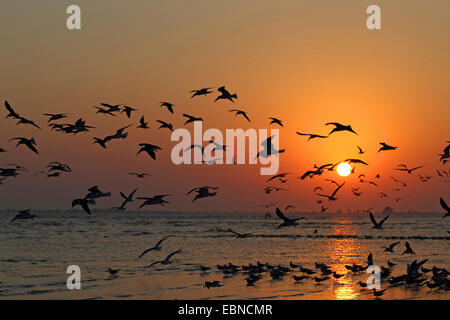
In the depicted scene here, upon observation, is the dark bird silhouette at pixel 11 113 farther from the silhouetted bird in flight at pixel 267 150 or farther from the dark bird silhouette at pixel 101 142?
the silhouetted bird in flight at pixel 267 150

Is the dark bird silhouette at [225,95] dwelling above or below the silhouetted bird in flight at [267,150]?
above

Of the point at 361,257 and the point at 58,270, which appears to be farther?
the point at 361,257

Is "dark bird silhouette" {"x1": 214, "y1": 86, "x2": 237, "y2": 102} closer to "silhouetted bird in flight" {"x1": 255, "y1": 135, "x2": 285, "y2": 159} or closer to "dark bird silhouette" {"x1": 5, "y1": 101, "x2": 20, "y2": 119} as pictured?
"silhouetted bird in flight" {"x1": 255, "y1": 135, "x2": 285, "y2": 159}

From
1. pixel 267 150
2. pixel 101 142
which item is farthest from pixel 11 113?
pixel 267 150

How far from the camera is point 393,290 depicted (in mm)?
26672

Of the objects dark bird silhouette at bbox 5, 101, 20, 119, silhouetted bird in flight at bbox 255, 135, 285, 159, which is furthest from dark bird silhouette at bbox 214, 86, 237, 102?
dark bird silhouette at bbox 5, 101, 20, 119

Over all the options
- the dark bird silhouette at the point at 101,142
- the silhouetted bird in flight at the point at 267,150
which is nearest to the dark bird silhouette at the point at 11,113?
the dark bird silhouette at the point at 101,142

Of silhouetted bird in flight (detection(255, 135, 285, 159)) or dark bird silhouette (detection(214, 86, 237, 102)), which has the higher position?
dark bird silhouette (detection(214, 86, 237, 102))

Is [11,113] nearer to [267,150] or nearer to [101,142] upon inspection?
[101,142]
